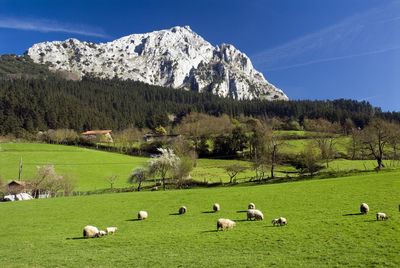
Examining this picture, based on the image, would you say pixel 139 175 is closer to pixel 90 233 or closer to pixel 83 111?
pixel 90 233

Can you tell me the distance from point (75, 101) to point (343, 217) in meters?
179

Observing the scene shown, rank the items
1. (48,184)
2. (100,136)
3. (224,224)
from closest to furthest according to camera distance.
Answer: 1. (224,224)
2. (48,184)
3. (100,136)

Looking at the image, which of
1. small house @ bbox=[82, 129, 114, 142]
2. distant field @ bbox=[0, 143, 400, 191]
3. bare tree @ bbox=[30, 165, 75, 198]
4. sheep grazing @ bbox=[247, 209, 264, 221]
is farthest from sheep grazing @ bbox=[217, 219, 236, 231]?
small house @ bbox=[82, 129, 114, 142]

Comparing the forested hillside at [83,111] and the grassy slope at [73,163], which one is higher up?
the forested hillside at [83,111]

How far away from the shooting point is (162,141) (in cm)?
10575

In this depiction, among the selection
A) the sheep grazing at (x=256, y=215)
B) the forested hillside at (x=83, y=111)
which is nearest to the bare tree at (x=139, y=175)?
the sheep grazing at (x=256, y=215)

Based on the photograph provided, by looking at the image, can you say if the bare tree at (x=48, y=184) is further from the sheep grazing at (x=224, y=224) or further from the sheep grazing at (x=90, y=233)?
the sheep grazing at (x=224, y=224)

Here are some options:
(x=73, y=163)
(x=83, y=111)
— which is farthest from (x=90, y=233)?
(x=83, y=111)

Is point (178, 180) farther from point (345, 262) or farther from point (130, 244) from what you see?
point (345, 262)

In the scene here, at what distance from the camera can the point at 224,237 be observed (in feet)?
49.8

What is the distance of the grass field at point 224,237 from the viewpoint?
36.3ft

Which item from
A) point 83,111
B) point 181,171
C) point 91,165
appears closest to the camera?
point 181,171

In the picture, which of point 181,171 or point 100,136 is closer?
point 181,171

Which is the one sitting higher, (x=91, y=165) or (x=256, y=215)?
(x=256, y=215)
